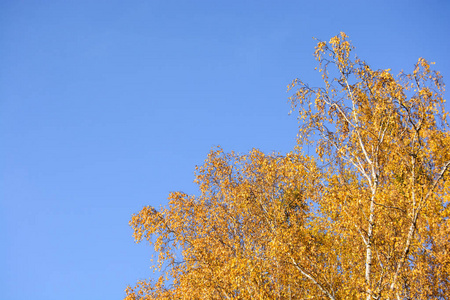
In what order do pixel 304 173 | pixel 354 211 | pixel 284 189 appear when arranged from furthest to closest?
pixel 284 189 < pixel 304 173 < pixel 354 211

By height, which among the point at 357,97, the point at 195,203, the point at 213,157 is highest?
the point at 213,157

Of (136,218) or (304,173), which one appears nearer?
(304,173)

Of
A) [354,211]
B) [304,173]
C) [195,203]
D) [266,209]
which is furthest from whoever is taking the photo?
[195,203]

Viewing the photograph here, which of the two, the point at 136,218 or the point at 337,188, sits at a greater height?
the point at 136,218

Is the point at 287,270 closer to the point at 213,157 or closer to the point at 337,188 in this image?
the point at 337,188

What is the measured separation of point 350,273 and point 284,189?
4726 millimetres

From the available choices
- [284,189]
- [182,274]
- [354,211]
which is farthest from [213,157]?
[354,211]

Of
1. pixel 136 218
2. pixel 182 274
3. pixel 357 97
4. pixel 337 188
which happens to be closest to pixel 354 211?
pixel 337 188

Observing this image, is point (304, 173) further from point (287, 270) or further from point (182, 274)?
point (182, 274)

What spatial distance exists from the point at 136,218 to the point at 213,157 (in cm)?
519

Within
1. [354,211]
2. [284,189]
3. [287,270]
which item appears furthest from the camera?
[284,189]

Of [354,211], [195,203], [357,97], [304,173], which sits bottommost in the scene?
[354,211]

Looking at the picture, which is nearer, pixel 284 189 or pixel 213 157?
pixel 284 189

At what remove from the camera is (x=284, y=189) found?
62.4 feet
